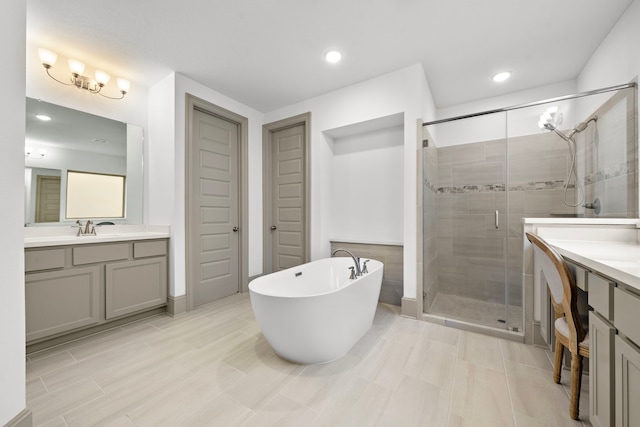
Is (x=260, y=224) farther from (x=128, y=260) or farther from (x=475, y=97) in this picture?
(x=475, y=97)

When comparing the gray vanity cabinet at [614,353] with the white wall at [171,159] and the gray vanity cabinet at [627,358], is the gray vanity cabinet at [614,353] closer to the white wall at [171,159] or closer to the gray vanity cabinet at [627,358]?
the gray vanity cabinet at [627,358]

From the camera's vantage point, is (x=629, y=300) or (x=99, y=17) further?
(x=99, y=17)

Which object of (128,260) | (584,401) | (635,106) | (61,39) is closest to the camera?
(584,401)

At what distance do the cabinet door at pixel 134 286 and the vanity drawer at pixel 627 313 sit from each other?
3276 millimetres

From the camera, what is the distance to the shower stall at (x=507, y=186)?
199 cm

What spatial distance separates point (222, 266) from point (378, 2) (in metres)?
3.17

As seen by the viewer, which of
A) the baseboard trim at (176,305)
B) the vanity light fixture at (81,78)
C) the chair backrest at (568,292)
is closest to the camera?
the chair backrest at (568,292)

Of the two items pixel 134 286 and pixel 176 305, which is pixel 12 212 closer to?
pixel 134 286

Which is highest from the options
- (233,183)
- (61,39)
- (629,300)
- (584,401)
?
(61,39)

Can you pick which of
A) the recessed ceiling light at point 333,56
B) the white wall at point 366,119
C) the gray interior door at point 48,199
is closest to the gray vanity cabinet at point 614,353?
the white wall at point 366,119

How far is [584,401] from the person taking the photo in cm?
137

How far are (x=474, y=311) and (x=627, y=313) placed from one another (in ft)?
6.62

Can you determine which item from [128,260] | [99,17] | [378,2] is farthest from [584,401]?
[99,17]

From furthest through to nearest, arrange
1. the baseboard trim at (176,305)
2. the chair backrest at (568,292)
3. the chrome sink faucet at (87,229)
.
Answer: the baseboard trim at (176,305)
the chrome sink faucet at (87,229)
the chair backrest at (568,292)
